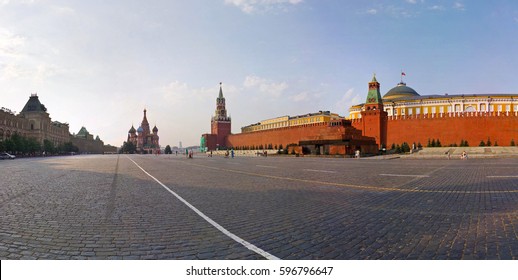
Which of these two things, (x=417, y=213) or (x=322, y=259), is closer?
(x=322, y=259)

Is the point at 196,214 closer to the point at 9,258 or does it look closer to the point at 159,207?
the point at 159,207

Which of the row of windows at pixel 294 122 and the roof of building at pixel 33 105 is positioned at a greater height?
the roof of building at pixel 33 105

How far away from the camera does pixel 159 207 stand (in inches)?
252

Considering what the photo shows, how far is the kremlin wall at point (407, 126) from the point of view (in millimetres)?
45594

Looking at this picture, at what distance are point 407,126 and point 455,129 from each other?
6.90 m

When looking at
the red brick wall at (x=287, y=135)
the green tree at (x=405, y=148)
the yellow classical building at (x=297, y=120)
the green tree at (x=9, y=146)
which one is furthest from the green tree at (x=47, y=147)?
the green tree at (x=405, y=148)

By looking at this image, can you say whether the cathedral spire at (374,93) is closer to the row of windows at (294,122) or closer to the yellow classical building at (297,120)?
the yellow classical building at (297,120)

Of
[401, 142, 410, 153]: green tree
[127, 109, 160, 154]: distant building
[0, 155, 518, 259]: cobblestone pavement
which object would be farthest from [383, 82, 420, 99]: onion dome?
[127, 109, 160, 154]: distant building

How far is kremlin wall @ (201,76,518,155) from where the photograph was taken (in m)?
45.6

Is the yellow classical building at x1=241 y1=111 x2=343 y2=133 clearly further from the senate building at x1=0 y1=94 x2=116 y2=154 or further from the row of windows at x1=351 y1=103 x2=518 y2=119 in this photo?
the senate building at x1=0 y1=94 x2=116 y2=154

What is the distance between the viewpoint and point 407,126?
2040 inches

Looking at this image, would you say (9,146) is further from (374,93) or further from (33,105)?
(374,93)
